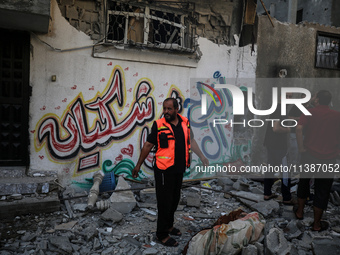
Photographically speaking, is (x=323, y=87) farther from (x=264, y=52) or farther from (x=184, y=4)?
(x=184, y=4)

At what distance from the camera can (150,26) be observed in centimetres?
669

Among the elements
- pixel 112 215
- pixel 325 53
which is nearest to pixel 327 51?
pixel 325 53

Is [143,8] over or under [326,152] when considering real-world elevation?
over

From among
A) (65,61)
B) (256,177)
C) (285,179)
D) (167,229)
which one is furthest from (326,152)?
(65,61)

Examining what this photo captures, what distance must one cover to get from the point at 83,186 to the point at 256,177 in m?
4.06

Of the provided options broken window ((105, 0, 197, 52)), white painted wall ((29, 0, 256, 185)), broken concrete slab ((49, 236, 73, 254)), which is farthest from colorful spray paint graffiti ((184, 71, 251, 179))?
broken concrete slab ((49, 236, 73, 254))

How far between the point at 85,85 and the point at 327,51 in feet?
24.0

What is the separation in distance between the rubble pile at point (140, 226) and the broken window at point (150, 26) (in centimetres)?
312

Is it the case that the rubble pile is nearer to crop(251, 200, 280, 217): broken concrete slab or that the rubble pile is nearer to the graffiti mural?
crop(251, 200, 280, 217): broken concrete slab

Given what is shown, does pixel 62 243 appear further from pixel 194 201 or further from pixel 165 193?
pixel 194 201

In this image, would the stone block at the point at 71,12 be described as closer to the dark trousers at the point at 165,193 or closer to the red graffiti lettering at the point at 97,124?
the red graffiti lettering at the point at 97,124

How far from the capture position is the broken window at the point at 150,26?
634cm

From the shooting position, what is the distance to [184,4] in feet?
23.0

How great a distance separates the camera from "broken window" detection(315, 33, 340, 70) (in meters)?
8.97
